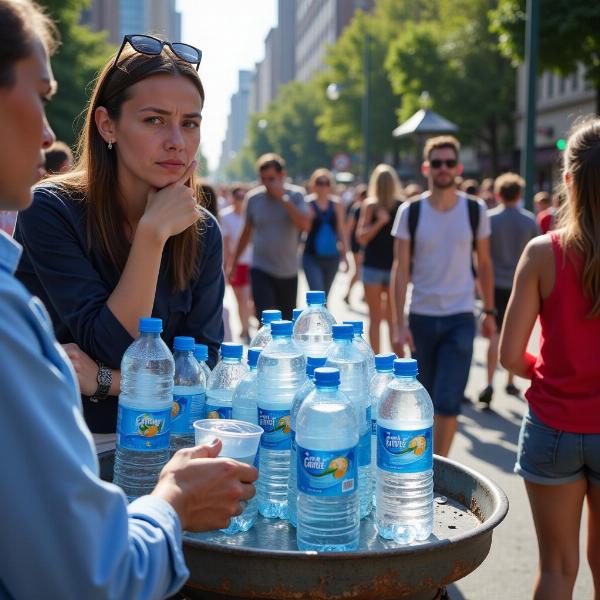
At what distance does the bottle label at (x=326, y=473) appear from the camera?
6.72ft

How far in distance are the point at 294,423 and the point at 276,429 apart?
4.8 inches

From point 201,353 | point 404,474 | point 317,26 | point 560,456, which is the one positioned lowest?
point 560,456

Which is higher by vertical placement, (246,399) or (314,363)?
(314,363)

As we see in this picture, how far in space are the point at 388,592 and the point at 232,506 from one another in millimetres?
429

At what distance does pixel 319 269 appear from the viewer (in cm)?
1084

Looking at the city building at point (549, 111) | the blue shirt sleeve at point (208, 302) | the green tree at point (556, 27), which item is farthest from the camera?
the city building at point (549, 111)

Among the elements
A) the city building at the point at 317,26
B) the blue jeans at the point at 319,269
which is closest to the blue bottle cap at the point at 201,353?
the blue jeans at the point at 319,269

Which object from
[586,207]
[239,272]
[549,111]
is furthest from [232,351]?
[549,111]

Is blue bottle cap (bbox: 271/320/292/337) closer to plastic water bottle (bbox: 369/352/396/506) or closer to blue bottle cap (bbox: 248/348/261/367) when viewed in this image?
blue bottle cap (bbox: 248/348/261/367)

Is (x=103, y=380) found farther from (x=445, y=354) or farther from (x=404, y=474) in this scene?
(x=445, y=354)

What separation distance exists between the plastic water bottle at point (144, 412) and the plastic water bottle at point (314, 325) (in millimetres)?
492

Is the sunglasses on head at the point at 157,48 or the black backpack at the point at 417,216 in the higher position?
the sunglasses on head at the point at 157,48

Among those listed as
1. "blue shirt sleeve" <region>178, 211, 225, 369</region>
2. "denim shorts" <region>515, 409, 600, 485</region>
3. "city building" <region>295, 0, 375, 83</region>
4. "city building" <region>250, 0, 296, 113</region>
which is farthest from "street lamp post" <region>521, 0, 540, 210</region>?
"city building" <region>250, 0, 296, 113</region>

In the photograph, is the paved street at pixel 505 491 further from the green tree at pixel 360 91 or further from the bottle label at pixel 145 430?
the green tree at pixel 360 91
